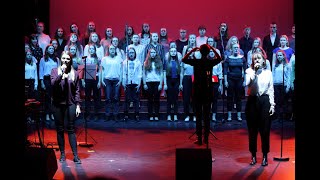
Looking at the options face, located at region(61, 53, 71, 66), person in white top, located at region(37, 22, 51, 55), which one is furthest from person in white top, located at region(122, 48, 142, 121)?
face, located at region(61, 53, 71, 66)

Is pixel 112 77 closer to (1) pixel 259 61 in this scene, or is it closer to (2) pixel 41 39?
(2) pixel 41 39

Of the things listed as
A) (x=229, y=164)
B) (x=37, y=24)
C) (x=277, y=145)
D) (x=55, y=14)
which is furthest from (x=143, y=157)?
(x=55, y=14)

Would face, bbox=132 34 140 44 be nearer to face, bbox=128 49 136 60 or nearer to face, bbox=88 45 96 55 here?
face, bbox=128 49 136 60

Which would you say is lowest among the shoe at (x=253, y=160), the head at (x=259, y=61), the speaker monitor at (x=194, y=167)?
the shoe at (x=253, y=160)

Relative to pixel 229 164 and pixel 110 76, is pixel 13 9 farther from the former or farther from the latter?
pixel 110 76

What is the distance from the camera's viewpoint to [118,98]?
15.5 metres

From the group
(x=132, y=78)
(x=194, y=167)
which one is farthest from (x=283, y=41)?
(x=194, y=167)

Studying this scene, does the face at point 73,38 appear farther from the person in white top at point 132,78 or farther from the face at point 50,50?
the person in white top at point 132,78

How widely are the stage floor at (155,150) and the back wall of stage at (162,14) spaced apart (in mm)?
4405

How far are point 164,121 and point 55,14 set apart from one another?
596 cm

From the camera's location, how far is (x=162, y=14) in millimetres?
18844

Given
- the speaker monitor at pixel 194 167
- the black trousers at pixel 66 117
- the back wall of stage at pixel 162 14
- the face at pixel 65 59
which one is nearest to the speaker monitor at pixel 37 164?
the speaker monitor at pixel 194 167

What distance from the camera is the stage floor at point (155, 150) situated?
30.6 feet

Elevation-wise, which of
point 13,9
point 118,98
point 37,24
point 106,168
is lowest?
point 106,168
